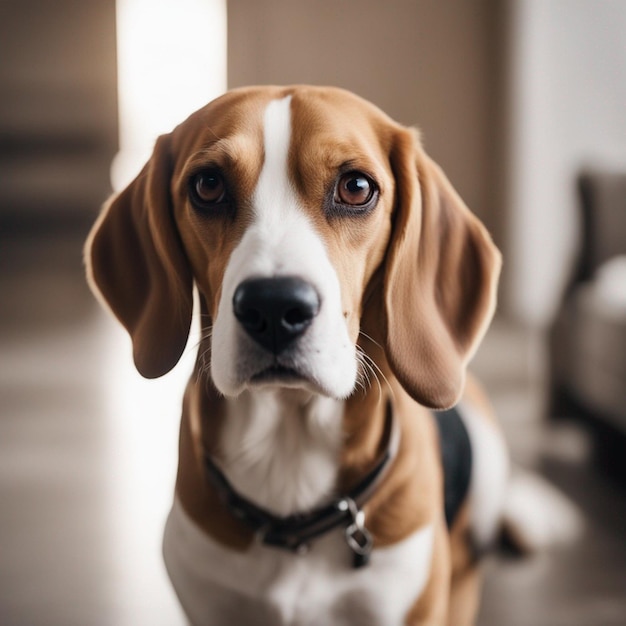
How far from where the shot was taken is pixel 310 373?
781 millimetres

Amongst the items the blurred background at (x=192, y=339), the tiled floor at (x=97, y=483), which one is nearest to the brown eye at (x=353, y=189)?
the blurred background at (x=192, y=339)

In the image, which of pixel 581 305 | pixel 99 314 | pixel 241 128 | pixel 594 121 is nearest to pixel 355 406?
pixel 241 128

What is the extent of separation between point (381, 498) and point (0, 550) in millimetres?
982

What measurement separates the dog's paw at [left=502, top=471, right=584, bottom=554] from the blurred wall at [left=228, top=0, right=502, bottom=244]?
95cm

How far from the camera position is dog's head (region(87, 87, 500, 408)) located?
0.77 metres

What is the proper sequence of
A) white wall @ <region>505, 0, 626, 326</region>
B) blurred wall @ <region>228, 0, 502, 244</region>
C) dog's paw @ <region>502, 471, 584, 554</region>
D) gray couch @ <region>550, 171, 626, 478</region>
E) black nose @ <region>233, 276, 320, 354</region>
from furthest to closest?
white wall @ <region>505, 0, 626, 326</region>
gray couch @ <region>550, 171, 626, 478</region>
dog's paw @ <region>502, 471, 584, 554</region>
blurred wall @ <region>228, 0, 502, 244</region>
black nose @ <region>233, 276, 320, 354</region>

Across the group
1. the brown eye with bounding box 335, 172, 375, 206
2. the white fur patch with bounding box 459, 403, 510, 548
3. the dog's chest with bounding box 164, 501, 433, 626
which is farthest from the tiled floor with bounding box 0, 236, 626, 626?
the brown eye with bounding box 335, 172, 375, 206

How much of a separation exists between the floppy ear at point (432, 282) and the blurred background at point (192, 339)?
319 millimetres

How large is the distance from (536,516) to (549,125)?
6.69ft

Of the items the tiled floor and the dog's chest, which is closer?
the dog's chest

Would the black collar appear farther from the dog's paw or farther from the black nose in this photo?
the dog's paw

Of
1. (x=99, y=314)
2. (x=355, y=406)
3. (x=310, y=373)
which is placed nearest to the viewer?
(x=310, y=373)

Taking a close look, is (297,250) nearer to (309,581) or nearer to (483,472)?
(309,581)

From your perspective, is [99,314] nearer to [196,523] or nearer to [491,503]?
[196,523]
